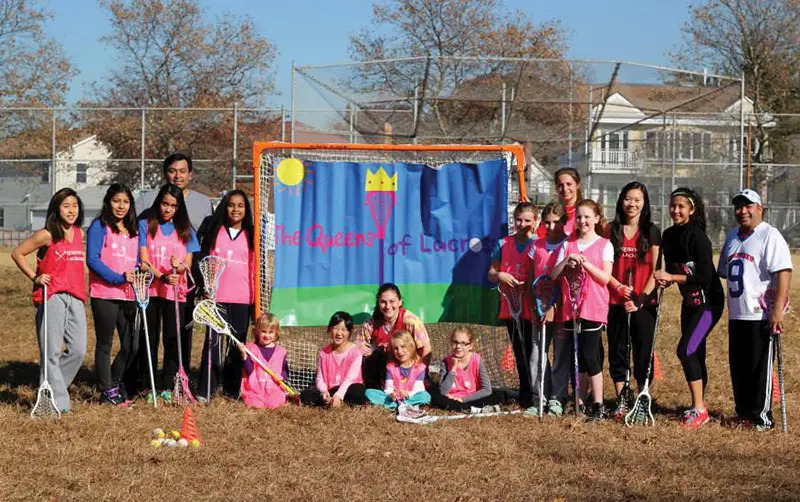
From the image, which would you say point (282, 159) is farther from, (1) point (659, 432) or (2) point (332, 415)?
(1) point (659, 432)

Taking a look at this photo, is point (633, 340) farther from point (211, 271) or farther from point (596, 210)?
point (211, 271)

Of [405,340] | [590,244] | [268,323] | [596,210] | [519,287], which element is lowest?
[405,340]

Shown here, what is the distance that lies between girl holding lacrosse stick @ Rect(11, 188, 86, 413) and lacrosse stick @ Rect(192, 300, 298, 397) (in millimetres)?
839

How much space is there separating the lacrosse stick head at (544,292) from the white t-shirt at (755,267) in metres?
1.18

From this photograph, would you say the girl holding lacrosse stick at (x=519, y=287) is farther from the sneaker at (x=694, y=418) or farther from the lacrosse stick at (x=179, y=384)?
the lacrosse stick at (x=179, y=384)

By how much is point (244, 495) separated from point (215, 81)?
33578 millimetres

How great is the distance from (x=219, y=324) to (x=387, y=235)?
175 cm

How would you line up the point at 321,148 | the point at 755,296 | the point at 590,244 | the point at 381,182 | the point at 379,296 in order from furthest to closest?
the point at 381,182, the point at 321,148, the point at 379,296, the point at 590,244, the point at 755,296

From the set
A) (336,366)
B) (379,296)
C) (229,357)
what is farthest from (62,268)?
(379,296)

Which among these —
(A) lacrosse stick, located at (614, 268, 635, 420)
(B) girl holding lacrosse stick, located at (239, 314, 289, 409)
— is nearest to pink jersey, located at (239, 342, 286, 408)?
(B) girl holding lacrosse stick, located at (239, 314, 289, 409)

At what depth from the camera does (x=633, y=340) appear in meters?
7.33

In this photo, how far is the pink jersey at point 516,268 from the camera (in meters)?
7.49

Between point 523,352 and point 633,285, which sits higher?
point 633,285

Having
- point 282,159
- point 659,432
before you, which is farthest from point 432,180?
point 659,432
